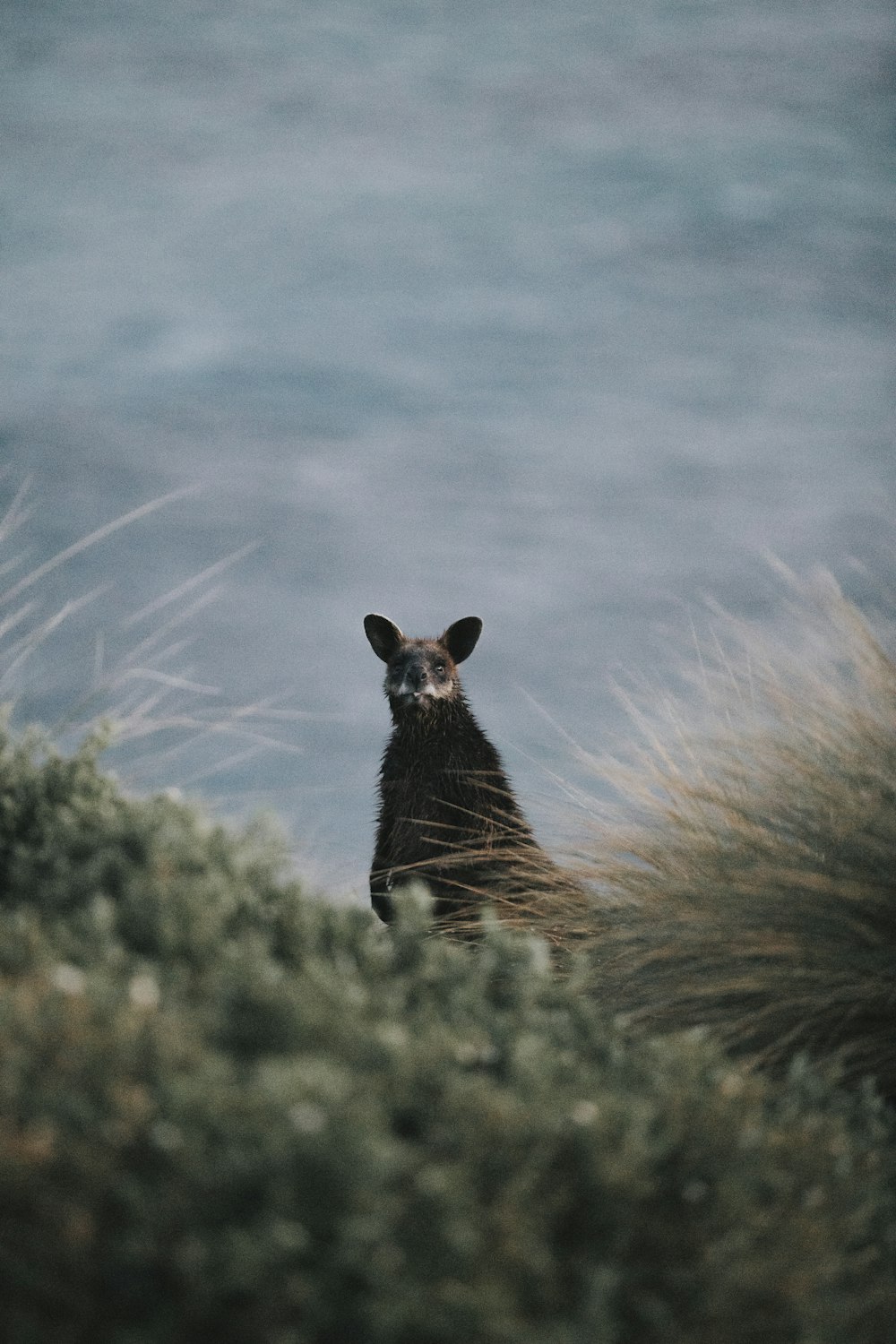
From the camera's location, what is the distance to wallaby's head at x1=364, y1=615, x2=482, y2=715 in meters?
6.19

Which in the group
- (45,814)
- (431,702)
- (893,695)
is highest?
(431,702)

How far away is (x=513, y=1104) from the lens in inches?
81.0

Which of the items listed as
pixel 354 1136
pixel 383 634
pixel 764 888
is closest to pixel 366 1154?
pixel 354 1136

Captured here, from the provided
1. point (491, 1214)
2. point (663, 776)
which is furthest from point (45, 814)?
point (663, 776)

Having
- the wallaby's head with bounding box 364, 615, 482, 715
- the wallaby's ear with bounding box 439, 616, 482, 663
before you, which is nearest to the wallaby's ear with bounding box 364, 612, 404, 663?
the wallaby's head with bounding box 364, 615, 482, 715

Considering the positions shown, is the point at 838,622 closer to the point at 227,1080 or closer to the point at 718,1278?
the point at 718,1278

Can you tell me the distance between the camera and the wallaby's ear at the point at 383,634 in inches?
263

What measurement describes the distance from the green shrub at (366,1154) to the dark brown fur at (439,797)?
9.06 ft

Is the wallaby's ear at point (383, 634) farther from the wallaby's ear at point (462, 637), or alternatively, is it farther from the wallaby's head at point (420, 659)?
the wallaby's ear at point (462, 637)

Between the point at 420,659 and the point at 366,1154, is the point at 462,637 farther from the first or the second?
the point at 366,1154

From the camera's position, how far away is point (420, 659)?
20.8 ft

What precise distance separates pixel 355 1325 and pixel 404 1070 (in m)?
0.41

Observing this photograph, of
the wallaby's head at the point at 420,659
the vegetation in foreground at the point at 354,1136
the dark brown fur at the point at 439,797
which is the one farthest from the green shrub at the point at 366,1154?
the wallaby's head at the point at 420,659

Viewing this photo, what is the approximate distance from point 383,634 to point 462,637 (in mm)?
451
